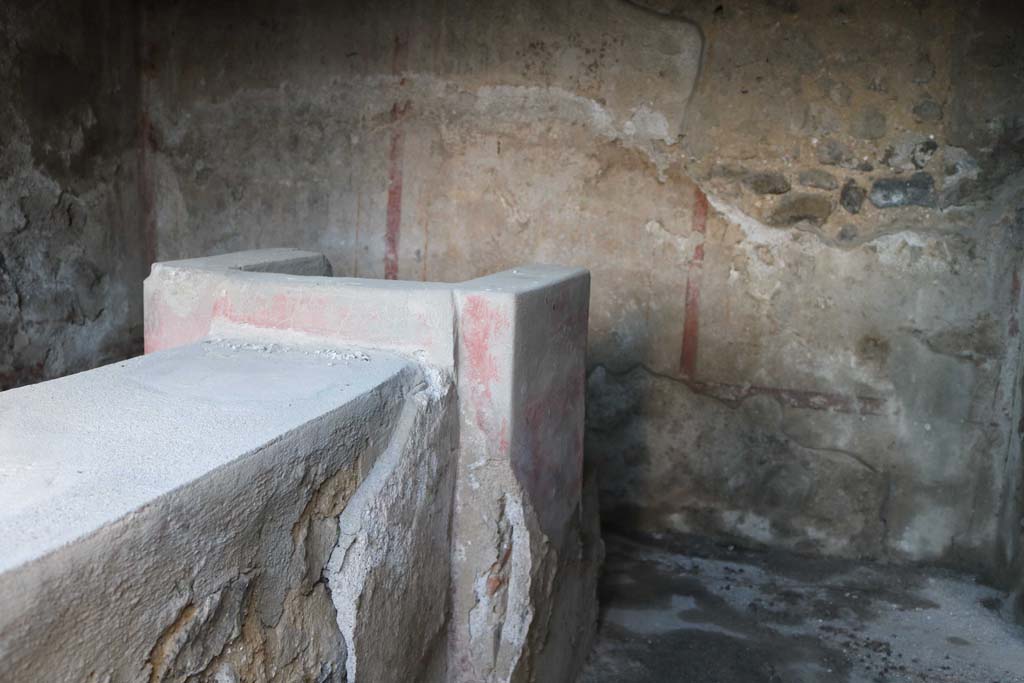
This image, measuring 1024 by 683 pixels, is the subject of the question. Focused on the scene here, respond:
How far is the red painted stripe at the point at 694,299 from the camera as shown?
3182mm

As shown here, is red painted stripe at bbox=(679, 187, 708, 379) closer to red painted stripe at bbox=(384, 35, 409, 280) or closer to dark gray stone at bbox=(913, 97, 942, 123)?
dark gray stone at bbox=(913, 97, 942, 123)

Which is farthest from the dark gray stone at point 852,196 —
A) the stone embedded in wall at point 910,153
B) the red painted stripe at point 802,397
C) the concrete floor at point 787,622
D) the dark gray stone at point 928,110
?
the concrete floor at point 787,622

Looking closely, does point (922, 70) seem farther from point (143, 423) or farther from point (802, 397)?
point (143, 423)

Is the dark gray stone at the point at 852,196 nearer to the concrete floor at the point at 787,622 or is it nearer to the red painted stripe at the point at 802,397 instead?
the red painted stripe at the point at 802,397

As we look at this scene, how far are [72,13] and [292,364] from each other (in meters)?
2.48

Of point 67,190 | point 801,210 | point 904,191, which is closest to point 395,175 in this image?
point 67,190

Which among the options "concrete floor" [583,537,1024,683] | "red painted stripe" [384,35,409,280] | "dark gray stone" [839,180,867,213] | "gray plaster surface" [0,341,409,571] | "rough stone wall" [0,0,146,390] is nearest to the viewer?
"gray plaster surface" [0,341,409,571]

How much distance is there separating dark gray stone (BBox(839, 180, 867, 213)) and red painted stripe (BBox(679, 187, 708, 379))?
18.0 inches

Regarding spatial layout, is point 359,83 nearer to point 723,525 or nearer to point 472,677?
point 723,525

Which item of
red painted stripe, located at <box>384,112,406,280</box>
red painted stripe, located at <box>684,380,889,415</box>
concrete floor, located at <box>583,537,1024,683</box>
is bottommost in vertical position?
A: concrete floor, located at <box>583,537,1024,683</box>

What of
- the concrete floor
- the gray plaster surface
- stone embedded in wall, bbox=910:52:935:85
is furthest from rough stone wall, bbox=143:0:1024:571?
the gray plaster surface

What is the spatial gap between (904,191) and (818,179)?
0.28 metres

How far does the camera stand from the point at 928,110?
2.93 meters

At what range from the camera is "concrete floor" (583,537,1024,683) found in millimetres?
2533
